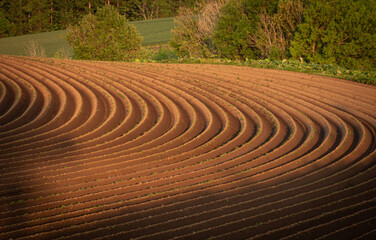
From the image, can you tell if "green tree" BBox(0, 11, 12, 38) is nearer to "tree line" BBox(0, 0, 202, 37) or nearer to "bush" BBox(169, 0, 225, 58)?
"tree line" BBox(0, 0, 202, 37)

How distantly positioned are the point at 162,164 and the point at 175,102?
3979mm

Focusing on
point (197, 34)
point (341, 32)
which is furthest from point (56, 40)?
point (341, 32)

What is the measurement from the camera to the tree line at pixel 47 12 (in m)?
54.5

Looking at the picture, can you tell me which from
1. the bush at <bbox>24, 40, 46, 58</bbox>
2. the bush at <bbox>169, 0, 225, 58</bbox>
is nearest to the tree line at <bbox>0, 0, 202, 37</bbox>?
the bush at <bbox>24, 40, 46, 58</bbox>

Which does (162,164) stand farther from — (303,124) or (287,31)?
(287,31)

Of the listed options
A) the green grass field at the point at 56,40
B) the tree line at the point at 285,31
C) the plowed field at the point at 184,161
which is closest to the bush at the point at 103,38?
the tree line at the point at 285,31

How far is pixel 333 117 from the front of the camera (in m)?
9.11

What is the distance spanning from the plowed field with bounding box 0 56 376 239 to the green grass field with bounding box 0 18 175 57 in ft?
73.0

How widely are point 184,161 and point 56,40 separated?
35.3m

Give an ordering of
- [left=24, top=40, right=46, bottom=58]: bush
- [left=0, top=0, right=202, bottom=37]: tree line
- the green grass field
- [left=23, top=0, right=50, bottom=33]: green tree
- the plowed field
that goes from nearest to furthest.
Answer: the plowed field → [left=24, top=40, right=46, bottom=58]: bush → the green grass field → [left=0, top=0, right=202, bottom=37]: tree line → [left=23, top=0, right=50, bottom=33]: green tree

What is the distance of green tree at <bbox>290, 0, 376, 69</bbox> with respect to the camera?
1750 cm

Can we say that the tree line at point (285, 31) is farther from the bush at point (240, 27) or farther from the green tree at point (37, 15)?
the green tree at point (37, 15)

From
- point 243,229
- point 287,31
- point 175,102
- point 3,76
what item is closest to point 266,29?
point 287,31

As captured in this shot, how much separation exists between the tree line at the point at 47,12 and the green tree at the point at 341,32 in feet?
133
